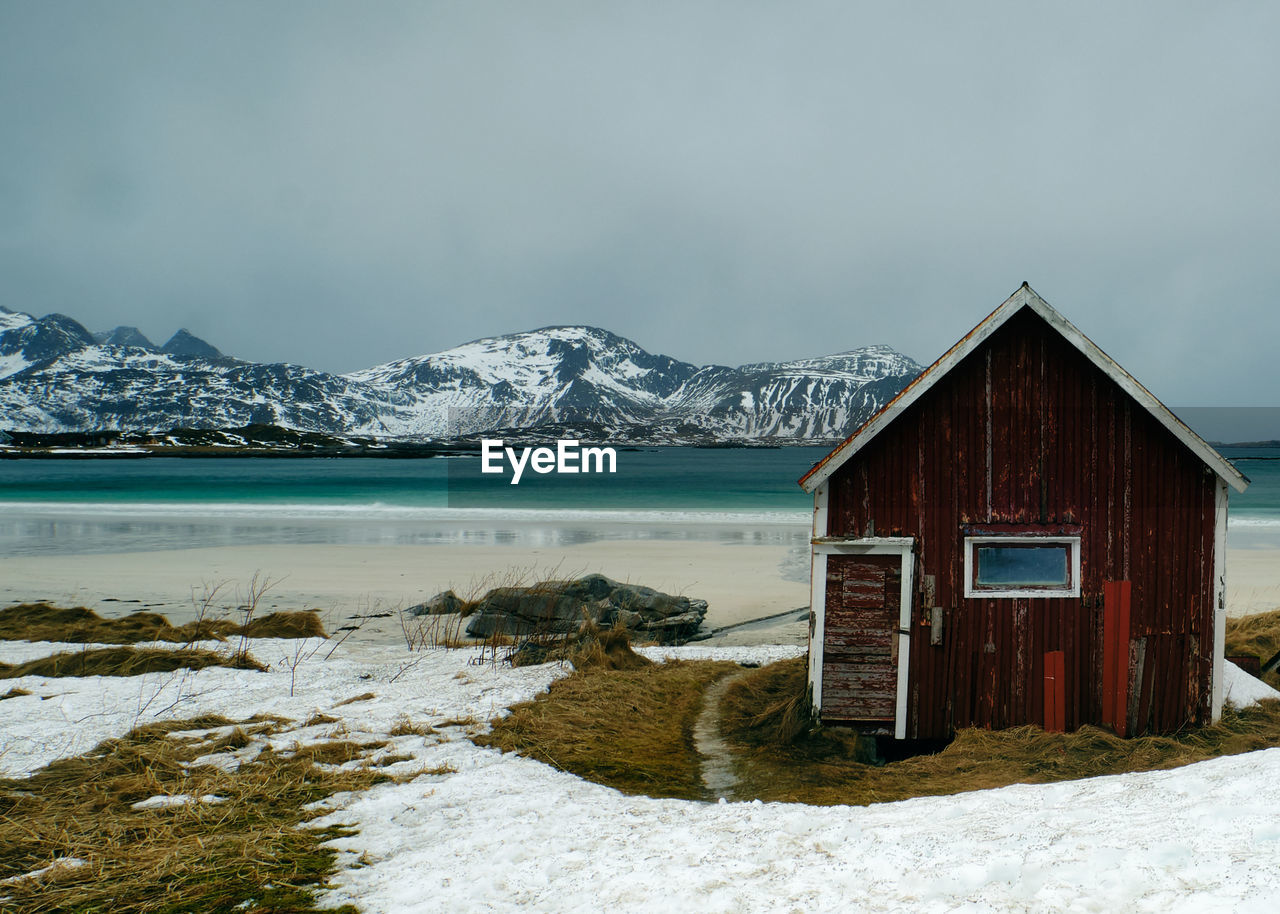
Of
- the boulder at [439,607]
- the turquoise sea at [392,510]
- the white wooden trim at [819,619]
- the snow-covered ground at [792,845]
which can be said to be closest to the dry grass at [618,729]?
the snow-covered ground at [792,845]

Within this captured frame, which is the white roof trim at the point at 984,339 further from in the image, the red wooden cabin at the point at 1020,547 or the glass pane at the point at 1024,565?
the glass pane at the point at 1024,565

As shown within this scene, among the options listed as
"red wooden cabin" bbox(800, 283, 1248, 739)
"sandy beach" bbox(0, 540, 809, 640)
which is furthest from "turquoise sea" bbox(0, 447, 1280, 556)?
"red wooden cabin" bbox(800, 283, 1248, 739)

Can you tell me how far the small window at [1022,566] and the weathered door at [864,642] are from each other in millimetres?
916

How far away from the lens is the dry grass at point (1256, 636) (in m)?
12.2

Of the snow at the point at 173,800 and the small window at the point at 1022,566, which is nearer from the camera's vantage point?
the snow at the point at 173,800

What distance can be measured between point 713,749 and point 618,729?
114 centimetres

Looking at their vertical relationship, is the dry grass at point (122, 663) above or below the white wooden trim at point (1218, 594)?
below

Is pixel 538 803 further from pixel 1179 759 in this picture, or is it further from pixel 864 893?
pixel 1179 759

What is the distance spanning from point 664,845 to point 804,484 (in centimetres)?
471

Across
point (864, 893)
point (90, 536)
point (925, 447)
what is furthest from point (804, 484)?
point (90, 536)

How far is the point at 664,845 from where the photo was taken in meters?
4.88

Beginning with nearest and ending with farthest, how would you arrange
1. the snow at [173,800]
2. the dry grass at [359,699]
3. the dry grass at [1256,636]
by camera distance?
1. the snow at [173,800]
2. the dry grass at [359,699]
3. the dry grass at [1256,636]

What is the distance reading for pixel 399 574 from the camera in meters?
23.2

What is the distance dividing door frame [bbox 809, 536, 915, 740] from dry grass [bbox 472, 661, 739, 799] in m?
1.90
